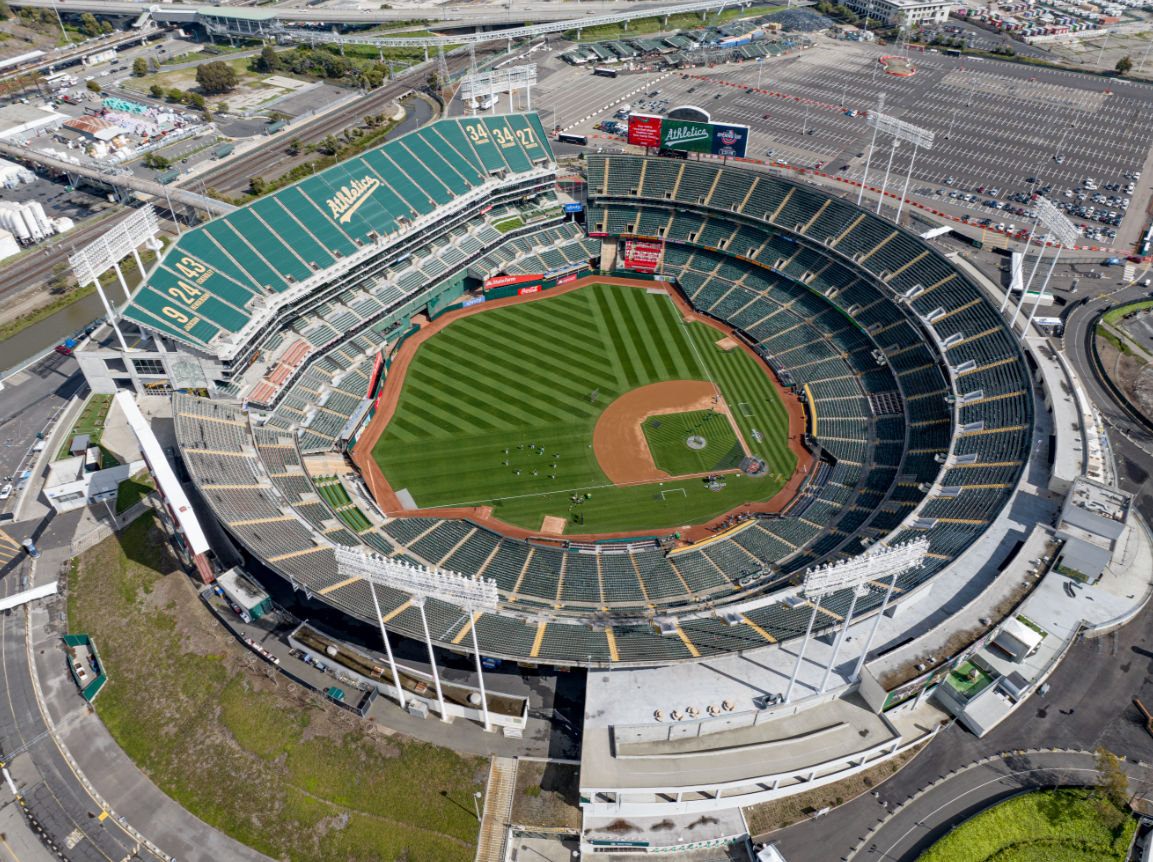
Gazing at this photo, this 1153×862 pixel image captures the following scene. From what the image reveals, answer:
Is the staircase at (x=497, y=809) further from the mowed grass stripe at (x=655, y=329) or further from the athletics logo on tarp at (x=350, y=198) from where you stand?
the athletics logo on tarp at (x=350, y=198)

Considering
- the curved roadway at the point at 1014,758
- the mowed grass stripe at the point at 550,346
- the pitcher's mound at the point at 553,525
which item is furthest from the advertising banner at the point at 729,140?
the curved roadway at the point at 1014,758

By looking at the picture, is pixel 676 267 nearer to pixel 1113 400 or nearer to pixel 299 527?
pixel 1113 400

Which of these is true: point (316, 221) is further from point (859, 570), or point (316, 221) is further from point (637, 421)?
point (859, 570)

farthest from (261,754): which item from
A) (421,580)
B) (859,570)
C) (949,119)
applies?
(949,119)

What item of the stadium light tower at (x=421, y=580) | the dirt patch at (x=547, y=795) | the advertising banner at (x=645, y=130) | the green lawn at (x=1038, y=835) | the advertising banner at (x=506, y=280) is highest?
the advertising banner at (x=645, y=130)

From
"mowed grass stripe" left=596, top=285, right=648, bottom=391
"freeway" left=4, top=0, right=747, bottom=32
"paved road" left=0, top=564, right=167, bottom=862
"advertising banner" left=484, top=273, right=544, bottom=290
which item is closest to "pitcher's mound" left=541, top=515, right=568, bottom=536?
"mowed grass stripe" left=596, top=285, right=648, bottom=391

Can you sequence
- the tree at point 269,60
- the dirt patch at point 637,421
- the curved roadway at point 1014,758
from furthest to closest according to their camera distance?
the tree at point 269,60, the dirt patch at point 637,421, the curved roadway at point 1014,758

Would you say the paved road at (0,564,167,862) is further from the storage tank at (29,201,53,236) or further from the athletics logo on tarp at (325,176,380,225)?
the storage tank at (29,201,53,236)
